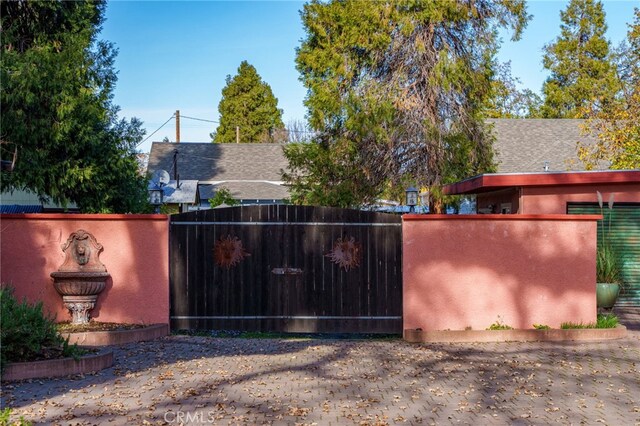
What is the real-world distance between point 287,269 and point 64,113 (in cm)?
805

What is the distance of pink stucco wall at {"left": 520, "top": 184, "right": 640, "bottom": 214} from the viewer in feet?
54.0

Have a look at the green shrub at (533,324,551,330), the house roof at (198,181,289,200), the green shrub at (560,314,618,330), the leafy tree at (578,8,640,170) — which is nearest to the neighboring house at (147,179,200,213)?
the house roof at (198,181,289,200)

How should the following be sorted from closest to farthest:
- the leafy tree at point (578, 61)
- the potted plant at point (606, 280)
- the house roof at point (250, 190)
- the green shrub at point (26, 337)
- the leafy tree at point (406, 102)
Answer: the green shrub at point (26, 337), the potted plant at point (606, 280), the leafy tree at point (406, 102), the house roof at point (250, 190), the leafy tree at point (578, 61)

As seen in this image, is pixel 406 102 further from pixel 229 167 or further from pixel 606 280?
pixel 229 167

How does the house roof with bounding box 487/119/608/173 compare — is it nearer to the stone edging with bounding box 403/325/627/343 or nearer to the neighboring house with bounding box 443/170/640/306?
the neighboring house with bounding box 443/170/640/306

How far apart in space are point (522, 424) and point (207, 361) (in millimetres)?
4473

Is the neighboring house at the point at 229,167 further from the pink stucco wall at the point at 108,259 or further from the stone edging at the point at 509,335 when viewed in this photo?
the stone edging at the point at 509,335

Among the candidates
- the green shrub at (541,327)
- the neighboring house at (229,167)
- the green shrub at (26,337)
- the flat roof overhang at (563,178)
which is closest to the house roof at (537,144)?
the neighboring house at (229,167)

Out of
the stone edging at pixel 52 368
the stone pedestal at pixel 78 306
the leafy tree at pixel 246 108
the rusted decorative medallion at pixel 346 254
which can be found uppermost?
the leafy tree at pixel 246 108

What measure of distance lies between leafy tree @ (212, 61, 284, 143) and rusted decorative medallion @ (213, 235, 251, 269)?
131 ft

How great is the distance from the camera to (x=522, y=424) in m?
6.97

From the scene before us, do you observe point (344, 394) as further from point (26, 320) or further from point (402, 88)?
point (402, 88)

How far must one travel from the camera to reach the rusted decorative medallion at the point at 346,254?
12930 millimetres

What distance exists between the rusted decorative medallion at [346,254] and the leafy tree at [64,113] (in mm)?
8376
